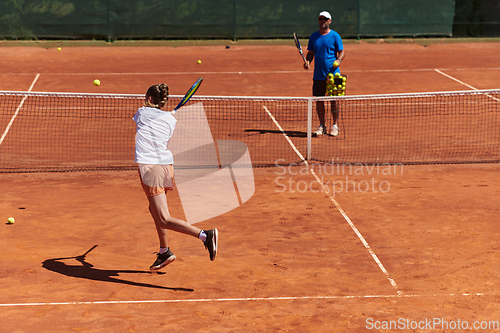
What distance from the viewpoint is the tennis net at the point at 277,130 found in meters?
10.8

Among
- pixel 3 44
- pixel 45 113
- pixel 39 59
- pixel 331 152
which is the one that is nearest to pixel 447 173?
pixel 331 152

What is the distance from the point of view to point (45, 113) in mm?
13906

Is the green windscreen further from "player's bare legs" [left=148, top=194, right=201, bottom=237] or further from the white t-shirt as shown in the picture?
"player's bare legs" [left=148, top=194, right=201, bottom=237]

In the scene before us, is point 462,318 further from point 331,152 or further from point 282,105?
point 282,105

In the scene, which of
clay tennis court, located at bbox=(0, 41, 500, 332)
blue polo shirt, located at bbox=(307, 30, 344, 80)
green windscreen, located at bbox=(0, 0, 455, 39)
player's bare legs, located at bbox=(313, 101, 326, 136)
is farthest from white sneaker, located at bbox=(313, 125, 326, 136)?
green windscreen, located at bbox=(0, 0, 455, 39)

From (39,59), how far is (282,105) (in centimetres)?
1020

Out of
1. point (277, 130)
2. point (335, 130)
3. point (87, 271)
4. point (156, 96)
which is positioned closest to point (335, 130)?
point (335, 130)

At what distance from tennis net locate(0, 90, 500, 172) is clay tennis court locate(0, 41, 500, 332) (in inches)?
33.3

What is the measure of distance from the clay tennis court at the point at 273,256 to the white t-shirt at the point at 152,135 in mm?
1219

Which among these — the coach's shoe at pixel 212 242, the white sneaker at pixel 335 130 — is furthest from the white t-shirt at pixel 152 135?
the white sneaker at pixel 335 130

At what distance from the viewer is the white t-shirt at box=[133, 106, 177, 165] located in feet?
Answer: 19.6

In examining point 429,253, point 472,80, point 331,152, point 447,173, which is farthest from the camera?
point 472,80

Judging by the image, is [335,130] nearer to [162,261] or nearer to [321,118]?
[321,118]

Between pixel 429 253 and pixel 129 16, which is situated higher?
pixel 129 16
